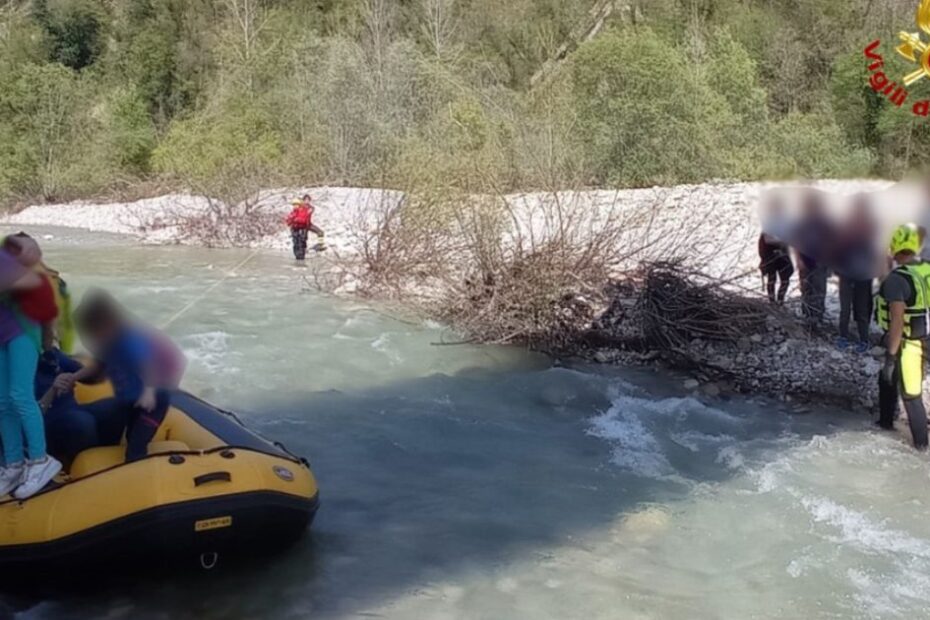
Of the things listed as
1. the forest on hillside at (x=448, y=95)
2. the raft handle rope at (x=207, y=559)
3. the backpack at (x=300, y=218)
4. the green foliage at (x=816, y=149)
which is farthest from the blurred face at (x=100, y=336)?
the backpack at (x=300, y=218)

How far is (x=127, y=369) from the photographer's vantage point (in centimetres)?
489

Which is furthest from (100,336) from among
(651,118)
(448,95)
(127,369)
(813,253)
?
(448,95)

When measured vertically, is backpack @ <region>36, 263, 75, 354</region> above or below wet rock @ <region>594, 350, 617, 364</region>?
above

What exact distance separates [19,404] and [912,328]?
5631mm

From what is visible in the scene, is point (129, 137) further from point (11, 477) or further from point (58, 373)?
point (11, 477)

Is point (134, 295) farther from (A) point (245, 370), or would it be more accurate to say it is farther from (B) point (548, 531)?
(B) point (548, 531)

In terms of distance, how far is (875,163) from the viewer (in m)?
10.7

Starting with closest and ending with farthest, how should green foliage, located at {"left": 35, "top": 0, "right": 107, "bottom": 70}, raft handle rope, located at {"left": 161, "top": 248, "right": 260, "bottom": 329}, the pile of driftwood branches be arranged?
the pile of driftwood branches < raft handle rope, located at {"left": 161, "top": 248, "right": 260, "bottom": 329} < green foliage, located at {"left": 35, "top": 0, "right": 107, "bottom": 70}

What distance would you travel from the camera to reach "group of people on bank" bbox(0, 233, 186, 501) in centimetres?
456

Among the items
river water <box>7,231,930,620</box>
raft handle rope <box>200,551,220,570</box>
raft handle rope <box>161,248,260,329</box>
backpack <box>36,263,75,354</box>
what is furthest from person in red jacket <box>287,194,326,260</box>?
raft handle rope <box>200,551,220,570</box>

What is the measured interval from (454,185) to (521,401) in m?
3.62

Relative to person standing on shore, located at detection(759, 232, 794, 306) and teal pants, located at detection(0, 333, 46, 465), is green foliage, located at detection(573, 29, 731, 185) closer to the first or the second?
person standing on shore, located at detection(759, 232, 794, 306)

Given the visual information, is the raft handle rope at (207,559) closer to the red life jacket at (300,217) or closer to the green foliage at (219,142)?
the red life jacket at (300,217)

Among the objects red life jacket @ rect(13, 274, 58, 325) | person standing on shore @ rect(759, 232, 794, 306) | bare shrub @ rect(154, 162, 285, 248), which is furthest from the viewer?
bare shrub @ rect(154, 162, 285, 248)
